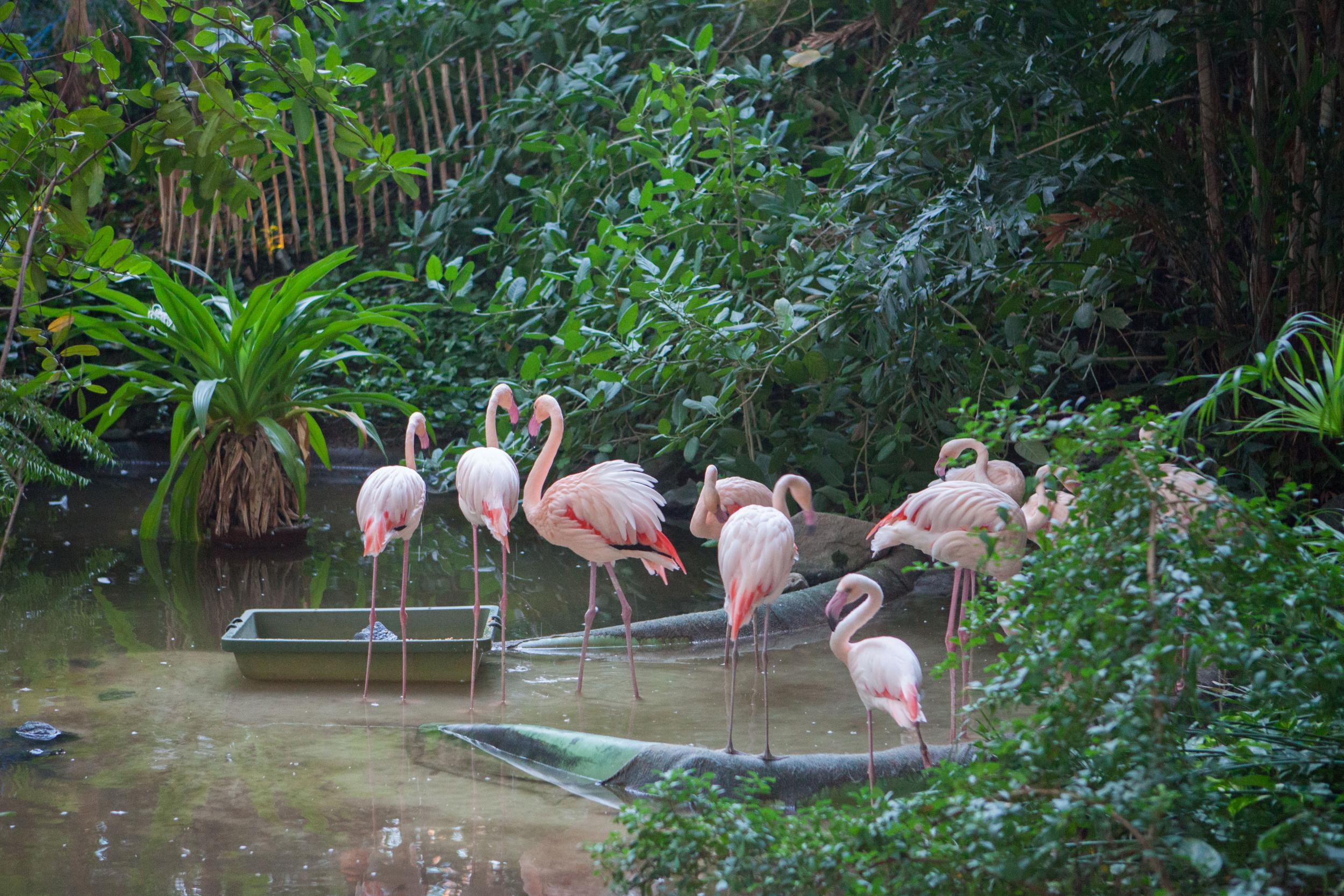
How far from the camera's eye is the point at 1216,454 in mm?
4582

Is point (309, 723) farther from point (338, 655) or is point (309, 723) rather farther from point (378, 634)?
point (378, 634)

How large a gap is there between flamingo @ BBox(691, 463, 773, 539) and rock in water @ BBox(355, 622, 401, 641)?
122 centimetres

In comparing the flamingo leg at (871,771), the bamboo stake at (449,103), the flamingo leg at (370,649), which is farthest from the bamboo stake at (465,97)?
the flamingo leg at (871,771)

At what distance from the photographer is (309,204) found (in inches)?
356

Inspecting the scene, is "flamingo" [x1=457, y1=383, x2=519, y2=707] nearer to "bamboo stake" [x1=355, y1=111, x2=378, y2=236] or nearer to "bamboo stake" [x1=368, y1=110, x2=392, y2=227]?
"bamboo stake" [x1=355, y1=111, x2=378, y2=236]

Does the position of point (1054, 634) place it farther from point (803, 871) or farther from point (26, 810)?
point (26, 810)

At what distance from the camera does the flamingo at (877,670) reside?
296cm

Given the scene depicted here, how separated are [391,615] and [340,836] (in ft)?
6.23

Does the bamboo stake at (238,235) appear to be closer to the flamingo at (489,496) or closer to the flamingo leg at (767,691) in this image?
the flamingo at (489,496)

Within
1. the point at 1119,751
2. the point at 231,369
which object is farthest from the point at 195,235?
the point at 1119,751

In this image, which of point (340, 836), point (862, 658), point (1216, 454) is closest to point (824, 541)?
point (1216, 454)

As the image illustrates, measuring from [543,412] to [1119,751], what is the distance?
10.8ft

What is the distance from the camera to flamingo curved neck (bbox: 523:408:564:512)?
4430 mm

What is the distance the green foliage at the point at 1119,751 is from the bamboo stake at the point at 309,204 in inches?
310
